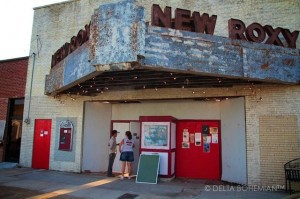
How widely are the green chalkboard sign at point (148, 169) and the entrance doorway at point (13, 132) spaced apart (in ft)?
23.9

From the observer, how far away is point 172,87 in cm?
1127

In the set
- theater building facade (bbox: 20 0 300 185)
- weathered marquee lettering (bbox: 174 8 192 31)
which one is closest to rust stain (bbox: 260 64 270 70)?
theater building facade (bbox: 20 0 300 185)

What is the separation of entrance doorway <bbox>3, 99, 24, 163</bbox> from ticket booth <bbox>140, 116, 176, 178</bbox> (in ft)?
23.2

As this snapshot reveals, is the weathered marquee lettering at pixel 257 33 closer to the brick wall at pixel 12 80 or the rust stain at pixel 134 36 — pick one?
the rust stain at pixel 134 36

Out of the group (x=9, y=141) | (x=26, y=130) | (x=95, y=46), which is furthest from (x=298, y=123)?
(x=9, y=141)

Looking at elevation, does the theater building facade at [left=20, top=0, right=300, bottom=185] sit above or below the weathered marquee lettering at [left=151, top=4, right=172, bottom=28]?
below

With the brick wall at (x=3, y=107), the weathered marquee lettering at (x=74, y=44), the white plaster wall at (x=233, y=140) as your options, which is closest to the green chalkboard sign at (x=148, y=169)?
the white plaster wall at (x=233, y=140)

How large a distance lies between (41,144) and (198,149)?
737 centimetres

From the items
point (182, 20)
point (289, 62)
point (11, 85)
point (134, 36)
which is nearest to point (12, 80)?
point (11, 85)

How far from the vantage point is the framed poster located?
11680 mm

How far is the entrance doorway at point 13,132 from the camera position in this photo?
15102 mm

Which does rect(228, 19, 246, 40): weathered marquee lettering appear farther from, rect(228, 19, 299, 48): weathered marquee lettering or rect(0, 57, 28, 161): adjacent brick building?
rect(0, 57, 28, 161): adjacent brick building

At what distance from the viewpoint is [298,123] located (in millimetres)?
9938

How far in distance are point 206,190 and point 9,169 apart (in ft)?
29.8
